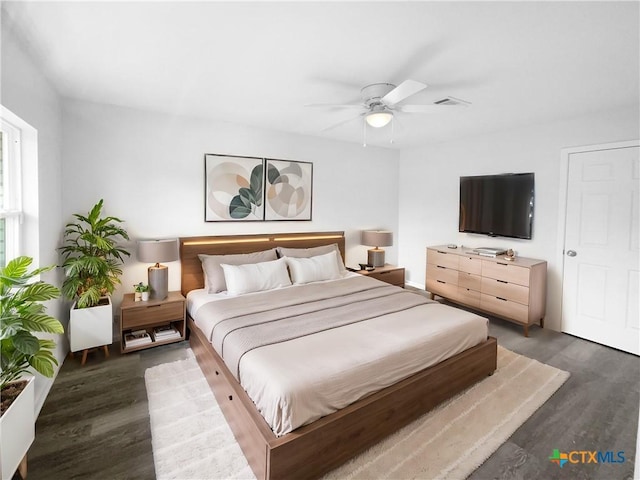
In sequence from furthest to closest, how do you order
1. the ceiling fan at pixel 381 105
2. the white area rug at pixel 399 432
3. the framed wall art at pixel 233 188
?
the framed wall art at pixel 233 188
the ceiling fan at pixel 381 105
the white area rug at pixel 399 432

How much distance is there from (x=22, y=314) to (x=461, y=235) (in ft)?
16.0

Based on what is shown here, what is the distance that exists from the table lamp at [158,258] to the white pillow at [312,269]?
1272 mm

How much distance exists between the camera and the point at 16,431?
60.5 inches

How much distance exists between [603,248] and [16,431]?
16.2 ft

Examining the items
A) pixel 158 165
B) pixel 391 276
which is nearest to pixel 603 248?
pixel 391 276

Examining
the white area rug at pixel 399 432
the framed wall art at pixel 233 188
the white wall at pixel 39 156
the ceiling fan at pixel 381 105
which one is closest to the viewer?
the white area rug at pixel 399 432

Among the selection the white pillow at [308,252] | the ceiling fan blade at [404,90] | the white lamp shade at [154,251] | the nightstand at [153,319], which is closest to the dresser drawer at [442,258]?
the white pillow at [308,252]

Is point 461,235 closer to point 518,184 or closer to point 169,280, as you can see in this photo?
point 518,184

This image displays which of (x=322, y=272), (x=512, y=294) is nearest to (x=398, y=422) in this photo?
(x=322, y=272)

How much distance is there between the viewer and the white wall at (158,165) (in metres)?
3.17

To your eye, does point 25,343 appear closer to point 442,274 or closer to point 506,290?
point 506,290

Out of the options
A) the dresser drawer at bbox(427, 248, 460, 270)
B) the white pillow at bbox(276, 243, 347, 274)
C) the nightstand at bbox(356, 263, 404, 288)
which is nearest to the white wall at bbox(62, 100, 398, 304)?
the white pillow at bbox(276, 243, 347, 274)

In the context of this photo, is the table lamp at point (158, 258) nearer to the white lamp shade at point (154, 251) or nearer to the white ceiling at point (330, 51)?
the white lamp shade at point (154, 251)

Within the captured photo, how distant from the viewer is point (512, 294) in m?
3.71
